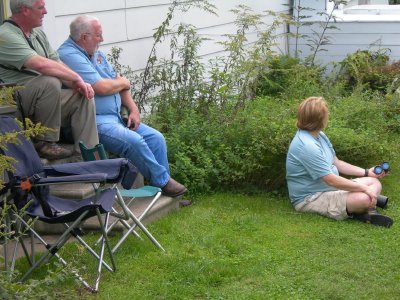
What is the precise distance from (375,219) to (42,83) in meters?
2.67

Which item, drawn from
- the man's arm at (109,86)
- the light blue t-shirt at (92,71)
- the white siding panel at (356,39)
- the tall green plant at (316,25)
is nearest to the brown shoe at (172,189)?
the light blue t-shirt at (92,71)

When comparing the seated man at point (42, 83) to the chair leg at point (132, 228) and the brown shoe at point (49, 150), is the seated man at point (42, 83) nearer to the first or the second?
the brown shoe at point (49, 150)

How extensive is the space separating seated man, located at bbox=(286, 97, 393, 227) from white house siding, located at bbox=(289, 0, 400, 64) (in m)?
A: 5.22

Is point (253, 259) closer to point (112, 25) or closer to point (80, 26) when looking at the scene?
point (80, 26)

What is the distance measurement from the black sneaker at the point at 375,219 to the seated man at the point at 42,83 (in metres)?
2.11

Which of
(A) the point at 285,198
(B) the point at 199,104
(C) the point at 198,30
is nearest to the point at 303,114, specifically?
(A) the point at 285,198

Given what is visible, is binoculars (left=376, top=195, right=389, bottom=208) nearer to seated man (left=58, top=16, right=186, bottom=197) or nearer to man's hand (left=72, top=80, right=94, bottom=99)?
seated man (left=58, top=16, right=186, bottom=197)

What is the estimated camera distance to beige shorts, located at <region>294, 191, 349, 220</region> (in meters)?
6.03

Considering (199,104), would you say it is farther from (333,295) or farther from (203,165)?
(333,295)

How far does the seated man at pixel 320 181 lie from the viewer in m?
6.00

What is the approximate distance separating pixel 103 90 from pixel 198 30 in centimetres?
324

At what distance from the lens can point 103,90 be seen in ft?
20.6

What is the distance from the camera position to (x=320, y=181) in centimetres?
620

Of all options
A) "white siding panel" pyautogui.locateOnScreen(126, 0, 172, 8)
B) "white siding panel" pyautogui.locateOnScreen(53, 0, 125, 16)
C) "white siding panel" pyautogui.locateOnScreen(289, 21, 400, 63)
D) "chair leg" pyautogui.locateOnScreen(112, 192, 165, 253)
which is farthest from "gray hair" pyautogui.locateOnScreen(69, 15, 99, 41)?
"white siding panel" pyautogui.locateOnScreen(289, 21, 400, 63)
